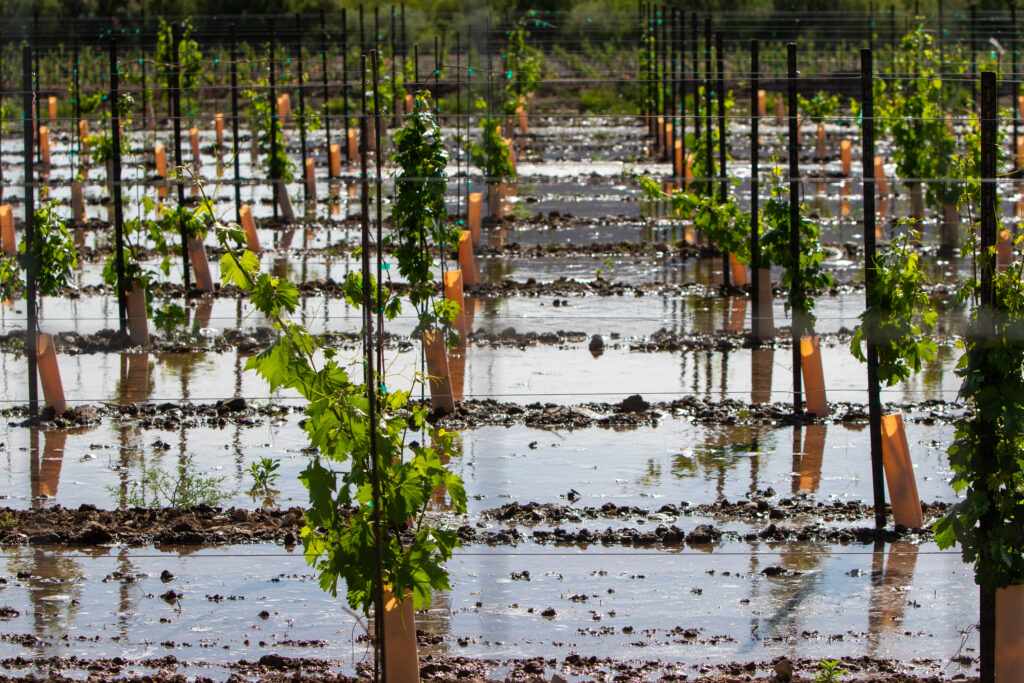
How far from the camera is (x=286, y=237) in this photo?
1942 cm

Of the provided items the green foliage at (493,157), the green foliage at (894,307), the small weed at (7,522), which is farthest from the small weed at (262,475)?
the green foliage at (493,157)

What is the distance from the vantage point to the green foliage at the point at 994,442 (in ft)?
19.4

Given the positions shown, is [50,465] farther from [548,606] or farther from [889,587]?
[889,587]

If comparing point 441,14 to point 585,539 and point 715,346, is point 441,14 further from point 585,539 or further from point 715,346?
point 585,539

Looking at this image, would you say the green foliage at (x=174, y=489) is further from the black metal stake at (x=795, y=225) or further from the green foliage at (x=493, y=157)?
the green foliage at (x=493, y=157)

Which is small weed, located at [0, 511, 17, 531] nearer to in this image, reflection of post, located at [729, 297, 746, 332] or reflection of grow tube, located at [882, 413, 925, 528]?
reflection of grow tube, located at [882, 413, 925, 528]

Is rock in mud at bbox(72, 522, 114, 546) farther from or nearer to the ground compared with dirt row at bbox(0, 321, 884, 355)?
nearer to the ground

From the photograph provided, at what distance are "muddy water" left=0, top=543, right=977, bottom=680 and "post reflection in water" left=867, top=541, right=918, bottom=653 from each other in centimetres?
1

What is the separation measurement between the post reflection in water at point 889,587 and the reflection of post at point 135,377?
6560 mm

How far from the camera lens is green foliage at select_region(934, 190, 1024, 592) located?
19.4 ft

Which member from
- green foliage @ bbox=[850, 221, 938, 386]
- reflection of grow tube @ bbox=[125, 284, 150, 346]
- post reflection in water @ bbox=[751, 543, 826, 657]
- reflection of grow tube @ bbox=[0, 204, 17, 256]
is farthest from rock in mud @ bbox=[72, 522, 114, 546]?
reflection of grow tube @ bbox=[0, 204, 17, 256]

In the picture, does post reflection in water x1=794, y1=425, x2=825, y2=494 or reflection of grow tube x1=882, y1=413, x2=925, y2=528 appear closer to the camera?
reflection of grow tube x1=882, y1=413, x2=925, y2=528

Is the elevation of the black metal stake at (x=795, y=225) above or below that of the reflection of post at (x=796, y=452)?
above

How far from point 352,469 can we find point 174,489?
392cm
